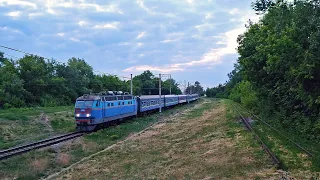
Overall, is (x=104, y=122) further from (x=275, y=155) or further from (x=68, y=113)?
(x=275, y=155)

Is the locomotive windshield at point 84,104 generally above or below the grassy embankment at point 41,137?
above

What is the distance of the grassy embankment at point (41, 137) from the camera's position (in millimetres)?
14477

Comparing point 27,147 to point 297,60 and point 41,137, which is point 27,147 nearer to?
point 41,137

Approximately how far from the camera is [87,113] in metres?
25.5

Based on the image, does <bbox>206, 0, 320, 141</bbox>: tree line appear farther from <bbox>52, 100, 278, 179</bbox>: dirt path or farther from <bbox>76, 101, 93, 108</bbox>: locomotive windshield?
<bbox>76, 101, 93, 108</bbox>: locomotive windshield

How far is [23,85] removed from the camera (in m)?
47.9

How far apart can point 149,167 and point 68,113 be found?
85.8ft

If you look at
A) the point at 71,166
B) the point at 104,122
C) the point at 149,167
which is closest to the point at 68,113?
the point at 104,122

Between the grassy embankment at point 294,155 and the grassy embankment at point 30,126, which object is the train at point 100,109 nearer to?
the grassy embankment at point 30,126

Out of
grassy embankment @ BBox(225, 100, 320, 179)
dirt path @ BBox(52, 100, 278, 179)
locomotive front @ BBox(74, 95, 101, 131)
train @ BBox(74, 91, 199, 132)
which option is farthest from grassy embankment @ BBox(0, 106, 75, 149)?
grassy embankment @ BBox(225, 100, 320, 179)

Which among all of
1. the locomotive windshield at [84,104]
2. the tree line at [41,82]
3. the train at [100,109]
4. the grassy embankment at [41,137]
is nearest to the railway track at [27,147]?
Answer: the grassy embankment at [41,137]

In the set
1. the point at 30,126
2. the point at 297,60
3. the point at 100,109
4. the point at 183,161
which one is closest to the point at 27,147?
the point at 100,109

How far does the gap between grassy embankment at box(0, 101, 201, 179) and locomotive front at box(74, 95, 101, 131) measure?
3.54ft

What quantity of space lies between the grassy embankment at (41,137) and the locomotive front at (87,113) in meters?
1.08
